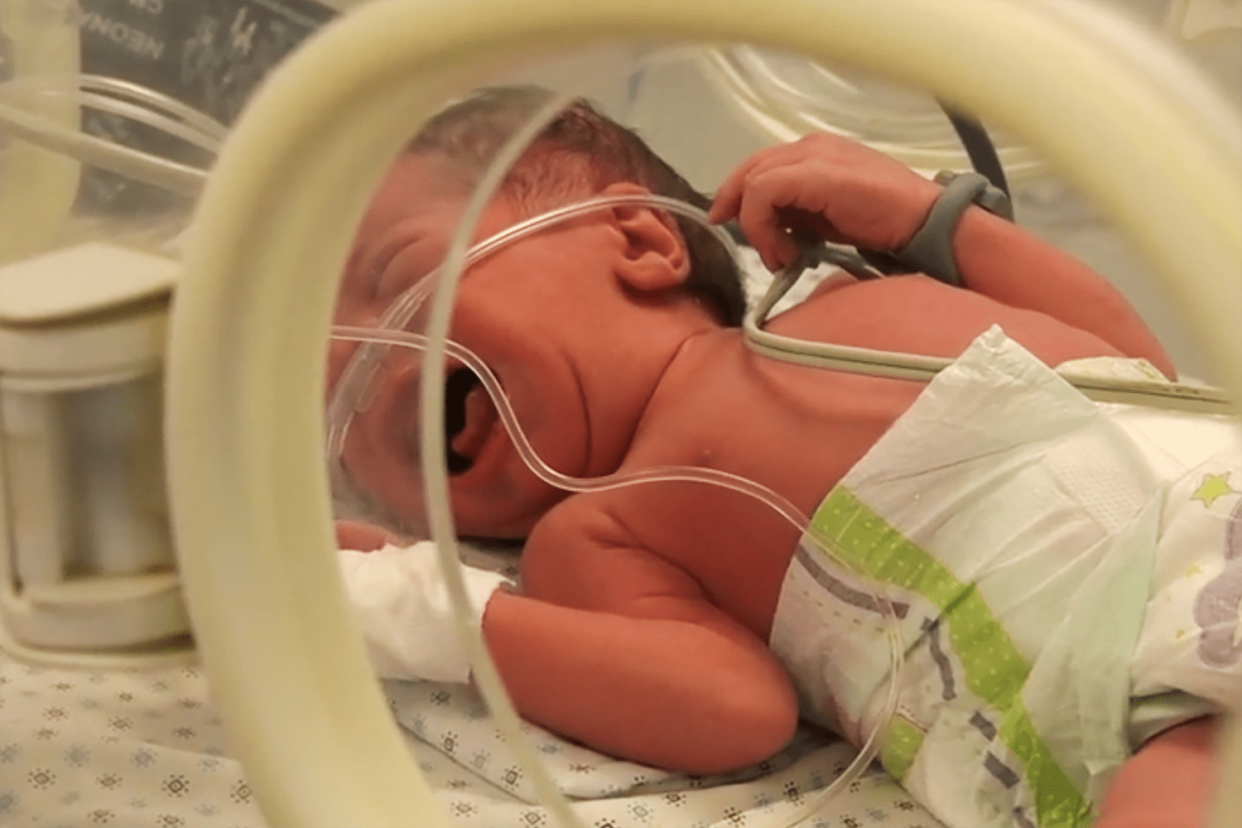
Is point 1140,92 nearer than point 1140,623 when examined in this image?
Yes

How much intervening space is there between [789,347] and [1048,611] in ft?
0.66

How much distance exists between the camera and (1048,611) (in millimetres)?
573

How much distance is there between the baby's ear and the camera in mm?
783

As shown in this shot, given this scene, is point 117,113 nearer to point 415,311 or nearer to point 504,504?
point 415,311

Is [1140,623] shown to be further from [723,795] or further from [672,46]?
[672,46]

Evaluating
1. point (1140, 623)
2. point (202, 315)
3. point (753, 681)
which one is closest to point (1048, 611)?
point (1140, 623)

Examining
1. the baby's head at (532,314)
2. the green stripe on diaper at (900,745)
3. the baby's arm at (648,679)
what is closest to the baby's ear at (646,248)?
the baby's head at (532,314)

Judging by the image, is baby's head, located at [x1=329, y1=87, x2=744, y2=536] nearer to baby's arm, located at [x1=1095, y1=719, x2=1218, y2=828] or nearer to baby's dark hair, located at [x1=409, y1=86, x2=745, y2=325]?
baby's dark hair, located at [x1=409, y1=86, x2=745, y2=325]

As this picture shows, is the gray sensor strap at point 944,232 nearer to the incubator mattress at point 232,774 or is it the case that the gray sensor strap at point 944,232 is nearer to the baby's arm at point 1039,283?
the baby's arm at point 1039,283

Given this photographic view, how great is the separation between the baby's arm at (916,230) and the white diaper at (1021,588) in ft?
0.55

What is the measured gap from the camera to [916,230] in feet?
2.59

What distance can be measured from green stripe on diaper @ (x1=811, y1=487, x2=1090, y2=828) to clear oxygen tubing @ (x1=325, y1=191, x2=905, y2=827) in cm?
1

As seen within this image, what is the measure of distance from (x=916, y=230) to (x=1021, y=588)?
295mm

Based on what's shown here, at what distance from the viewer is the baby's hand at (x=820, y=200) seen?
773 mm
